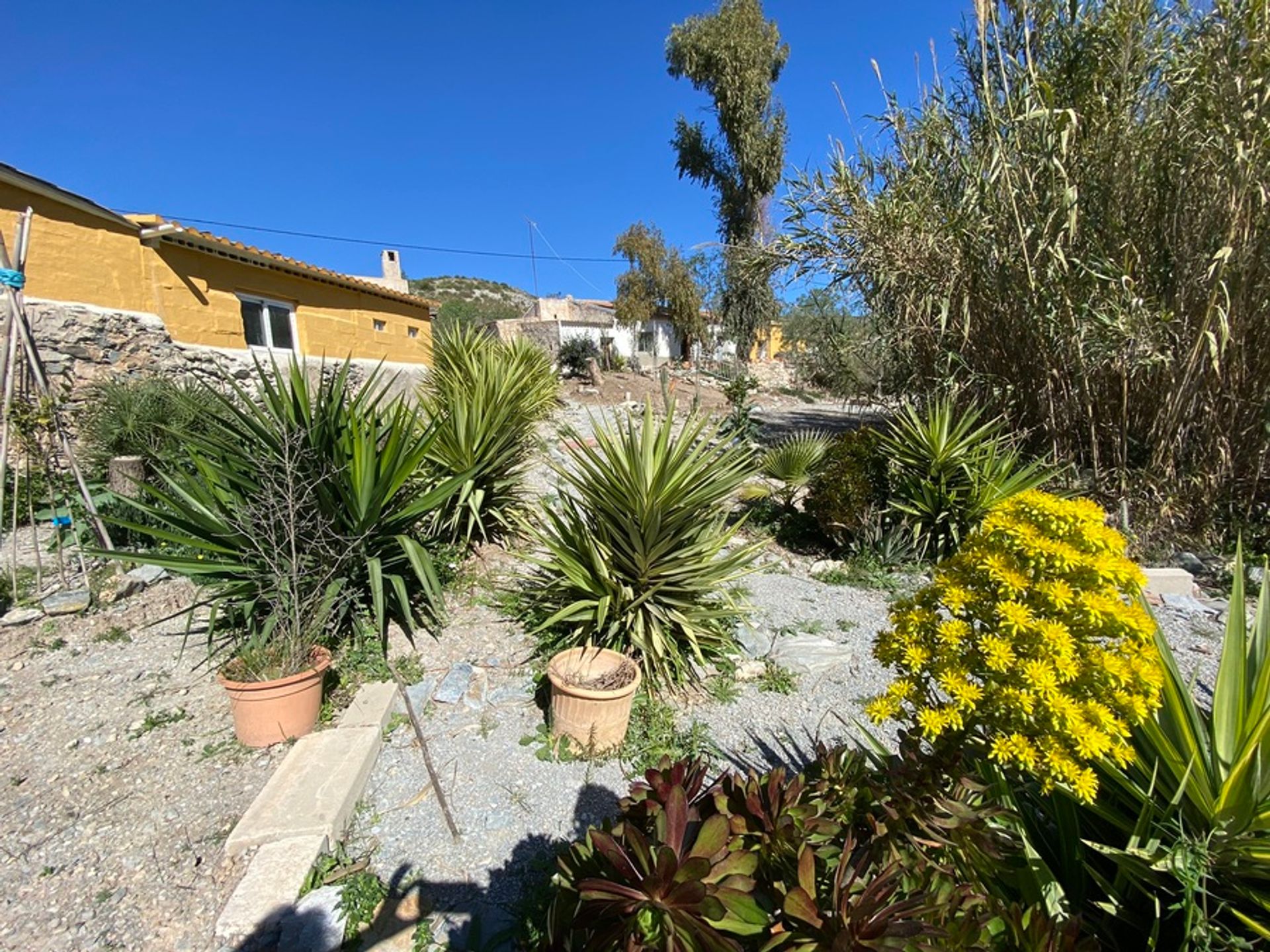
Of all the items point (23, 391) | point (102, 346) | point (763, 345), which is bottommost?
point (23, 391)

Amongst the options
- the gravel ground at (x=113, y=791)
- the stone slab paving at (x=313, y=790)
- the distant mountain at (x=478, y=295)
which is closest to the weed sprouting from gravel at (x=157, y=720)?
the gravel ground at (x=113, y=791)

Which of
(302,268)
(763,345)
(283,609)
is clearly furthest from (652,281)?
(283,609)

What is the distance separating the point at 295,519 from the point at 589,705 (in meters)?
1.87

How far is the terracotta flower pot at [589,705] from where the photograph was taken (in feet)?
7.68

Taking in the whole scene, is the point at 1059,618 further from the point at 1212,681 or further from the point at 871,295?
the point at 871,295

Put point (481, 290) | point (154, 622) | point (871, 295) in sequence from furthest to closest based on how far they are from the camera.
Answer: point (481, 290), point (871, 295), point (154, 622)

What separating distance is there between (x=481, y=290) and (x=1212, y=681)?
4666cm

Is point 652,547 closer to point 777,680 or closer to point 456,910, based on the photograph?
point 777,680

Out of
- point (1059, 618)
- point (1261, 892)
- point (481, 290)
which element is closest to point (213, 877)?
point (1059, 618)

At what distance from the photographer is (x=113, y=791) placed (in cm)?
218

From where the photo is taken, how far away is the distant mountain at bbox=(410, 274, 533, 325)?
34113mm

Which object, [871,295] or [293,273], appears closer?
[871,295]

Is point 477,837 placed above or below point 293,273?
below

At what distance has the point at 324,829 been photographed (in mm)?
1873
